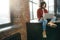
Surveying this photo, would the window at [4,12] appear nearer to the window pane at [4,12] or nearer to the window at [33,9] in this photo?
the window pane at [4,12]

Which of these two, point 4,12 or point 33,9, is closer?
point 4,12

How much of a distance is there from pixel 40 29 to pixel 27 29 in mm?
412

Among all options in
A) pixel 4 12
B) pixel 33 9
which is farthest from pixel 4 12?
pixel 33 9

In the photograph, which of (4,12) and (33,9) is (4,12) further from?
(33,9)

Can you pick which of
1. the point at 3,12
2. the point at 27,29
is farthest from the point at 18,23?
the point at 3,12

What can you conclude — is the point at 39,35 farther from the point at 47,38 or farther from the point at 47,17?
the point at 47,17

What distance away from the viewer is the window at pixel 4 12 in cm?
380

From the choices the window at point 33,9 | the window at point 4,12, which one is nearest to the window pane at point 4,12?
the window at point 4,12

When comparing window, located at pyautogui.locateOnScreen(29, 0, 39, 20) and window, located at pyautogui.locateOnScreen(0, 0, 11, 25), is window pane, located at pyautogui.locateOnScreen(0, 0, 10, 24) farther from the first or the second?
window, located at pyautogui.locateOnScreen(29, 0, 39, 20)

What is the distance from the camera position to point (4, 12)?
3951mm

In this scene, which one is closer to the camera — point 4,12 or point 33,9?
point 4,12

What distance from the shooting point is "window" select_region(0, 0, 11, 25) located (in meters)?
3.80

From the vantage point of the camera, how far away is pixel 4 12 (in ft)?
13.0

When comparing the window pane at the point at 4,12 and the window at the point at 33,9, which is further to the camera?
the window at the point at 33,9
